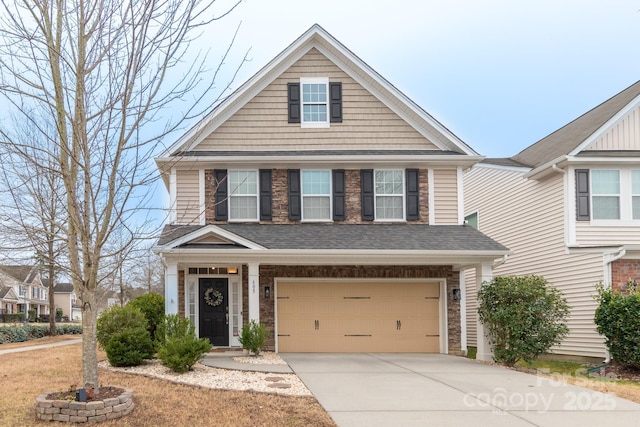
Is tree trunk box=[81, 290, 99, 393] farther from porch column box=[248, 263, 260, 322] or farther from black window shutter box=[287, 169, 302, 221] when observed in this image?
black window shutter box=[287, 169, 302, 221]

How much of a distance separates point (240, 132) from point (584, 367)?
10671 millimetres

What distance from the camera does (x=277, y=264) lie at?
51.7 feet

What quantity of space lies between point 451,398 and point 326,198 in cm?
836

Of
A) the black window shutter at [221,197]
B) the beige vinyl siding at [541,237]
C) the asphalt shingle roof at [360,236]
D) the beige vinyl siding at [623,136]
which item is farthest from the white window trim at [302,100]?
the beige vinyl siding at [623,136]

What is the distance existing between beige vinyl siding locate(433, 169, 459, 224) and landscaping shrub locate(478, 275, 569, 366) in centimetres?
305

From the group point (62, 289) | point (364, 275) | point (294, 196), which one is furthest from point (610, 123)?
point (62, 289)

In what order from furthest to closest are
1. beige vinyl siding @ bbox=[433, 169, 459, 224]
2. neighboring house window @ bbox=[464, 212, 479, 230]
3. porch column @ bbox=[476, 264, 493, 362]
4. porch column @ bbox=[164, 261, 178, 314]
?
1. neighboring house window @ bbox=[464, 212, 479, 230]
2. beige vinyl siding @ bbox=[433, 169, 459, 224]
3. porch column @ bbox=[476, 264, 493, 362]
4. porch column @ bbox=[164, 261, 178, 314]

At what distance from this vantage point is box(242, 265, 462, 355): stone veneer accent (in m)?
16.4

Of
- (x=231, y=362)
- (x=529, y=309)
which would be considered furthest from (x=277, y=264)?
(x=529, y=309)

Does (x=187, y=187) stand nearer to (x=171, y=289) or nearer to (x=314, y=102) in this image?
(x=171, y=289)

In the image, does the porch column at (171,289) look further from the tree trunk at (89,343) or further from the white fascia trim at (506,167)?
the white fascia trim at (506,167)

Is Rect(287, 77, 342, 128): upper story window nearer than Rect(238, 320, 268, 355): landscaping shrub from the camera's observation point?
No

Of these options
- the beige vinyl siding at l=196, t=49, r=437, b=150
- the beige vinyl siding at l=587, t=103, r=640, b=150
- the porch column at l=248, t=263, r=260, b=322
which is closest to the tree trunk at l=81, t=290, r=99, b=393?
the porch column at l=248, t=263, r=260, b=322

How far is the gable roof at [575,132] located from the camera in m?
17.2
